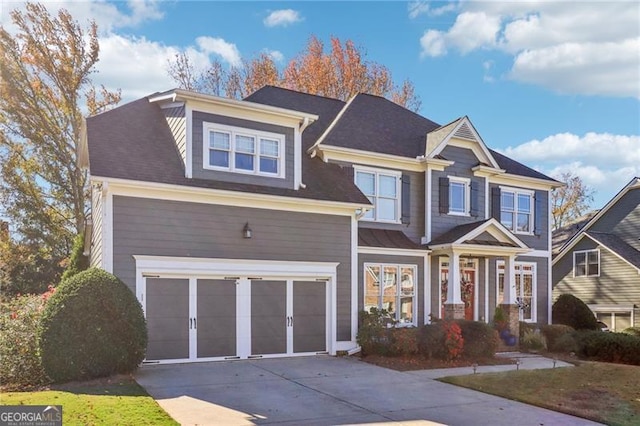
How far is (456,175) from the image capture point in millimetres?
19750

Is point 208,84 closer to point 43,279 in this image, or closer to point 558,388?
point 43,279

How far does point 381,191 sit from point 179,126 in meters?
6.81

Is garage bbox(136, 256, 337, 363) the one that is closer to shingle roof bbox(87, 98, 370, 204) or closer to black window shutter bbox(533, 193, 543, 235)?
shingle roof bbox(87, 98, 370, 204)

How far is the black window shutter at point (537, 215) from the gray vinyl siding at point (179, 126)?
14038 millimetres

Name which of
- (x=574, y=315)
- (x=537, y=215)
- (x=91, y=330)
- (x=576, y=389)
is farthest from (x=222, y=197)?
(x=574, y=315)

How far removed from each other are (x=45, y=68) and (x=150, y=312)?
16.4 metres

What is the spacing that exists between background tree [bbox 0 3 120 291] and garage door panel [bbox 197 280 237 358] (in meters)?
13.4

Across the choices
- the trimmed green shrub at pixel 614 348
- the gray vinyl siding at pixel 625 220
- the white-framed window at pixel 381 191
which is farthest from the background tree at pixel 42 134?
the gray vinyl siding at pixel 625 220

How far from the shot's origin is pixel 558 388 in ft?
39.1

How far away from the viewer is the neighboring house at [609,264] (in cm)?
2498

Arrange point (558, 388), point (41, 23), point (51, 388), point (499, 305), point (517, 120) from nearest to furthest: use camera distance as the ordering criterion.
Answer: point (51, 388) → point (558, 388) → point (499, 305) → point (517, 120) → point (41, 23)

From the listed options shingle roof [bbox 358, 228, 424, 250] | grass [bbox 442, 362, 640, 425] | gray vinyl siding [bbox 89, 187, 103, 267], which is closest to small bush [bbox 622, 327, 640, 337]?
grass [bbox 442, 362, 640, 425]

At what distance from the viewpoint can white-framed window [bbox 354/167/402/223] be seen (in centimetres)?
1814

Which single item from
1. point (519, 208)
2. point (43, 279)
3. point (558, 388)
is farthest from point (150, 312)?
point (43, 279)
